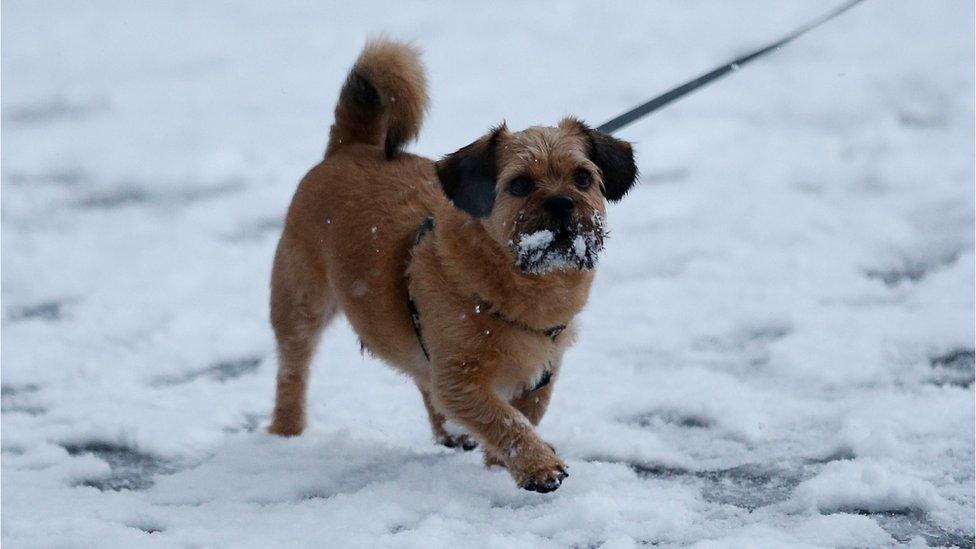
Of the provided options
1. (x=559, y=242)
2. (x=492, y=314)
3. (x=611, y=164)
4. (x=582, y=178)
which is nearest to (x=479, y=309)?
(x=492, y=314)

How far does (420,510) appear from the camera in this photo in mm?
3822

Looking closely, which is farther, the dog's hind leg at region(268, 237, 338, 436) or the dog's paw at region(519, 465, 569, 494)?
the dog's hind leg at region(268, 237, 338, 436)

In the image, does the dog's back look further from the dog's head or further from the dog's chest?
the dog's head

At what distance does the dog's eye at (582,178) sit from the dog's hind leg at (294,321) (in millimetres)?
1394

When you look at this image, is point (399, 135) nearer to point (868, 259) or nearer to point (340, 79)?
point (868, 259)

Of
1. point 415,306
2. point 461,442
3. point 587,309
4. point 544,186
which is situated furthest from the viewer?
point 587,309

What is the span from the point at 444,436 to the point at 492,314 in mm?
954

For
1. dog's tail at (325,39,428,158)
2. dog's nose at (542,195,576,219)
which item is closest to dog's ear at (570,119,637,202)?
dog's nose at (542,195,576,219)

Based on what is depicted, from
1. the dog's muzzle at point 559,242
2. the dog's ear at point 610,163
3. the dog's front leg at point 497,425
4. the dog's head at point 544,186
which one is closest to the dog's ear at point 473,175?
the dog's head at point 544,186

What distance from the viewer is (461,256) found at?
4.07m

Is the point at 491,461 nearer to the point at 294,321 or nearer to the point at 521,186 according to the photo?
the point at 521,186

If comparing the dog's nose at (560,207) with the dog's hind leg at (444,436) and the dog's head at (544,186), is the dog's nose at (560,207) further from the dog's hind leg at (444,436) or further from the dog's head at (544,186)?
the dog's hind leg at (444,436)

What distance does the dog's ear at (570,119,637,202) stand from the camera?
4.17 metres

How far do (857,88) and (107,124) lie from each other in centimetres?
639
